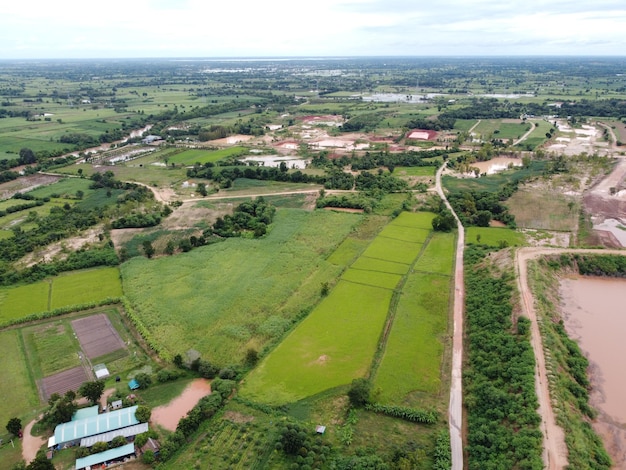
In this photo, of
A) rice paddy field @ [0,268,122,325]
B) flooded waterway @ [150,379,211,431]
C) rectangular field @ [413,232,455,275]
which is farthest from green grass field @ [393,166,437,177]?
flooded waterway @ [150,379,211,431]

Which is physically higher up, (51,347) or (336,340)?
(336,340)

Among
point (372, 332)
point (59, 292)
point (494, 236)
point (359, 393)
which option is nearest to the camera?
point (359, 393)

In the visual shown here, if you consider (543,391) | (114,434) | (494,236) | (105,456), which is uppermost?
(543,391)

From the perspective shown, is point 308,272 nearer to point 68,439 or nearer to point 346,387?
point 346,387

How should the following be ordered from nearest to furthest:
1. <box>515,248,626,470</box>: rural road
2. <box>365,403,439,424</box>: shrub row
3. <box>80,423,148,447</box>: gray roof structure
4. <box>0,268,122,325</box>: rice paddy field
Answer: <box>515,248,626,470</box>: rural road, <box>80,423,148,447</box>: gray roof structure, <box>365,403,439,424</box>: shrub row, <box>0,268,122,325</box>: rice paddy field

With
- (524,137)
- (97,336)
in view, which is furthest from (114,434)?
(524,137)

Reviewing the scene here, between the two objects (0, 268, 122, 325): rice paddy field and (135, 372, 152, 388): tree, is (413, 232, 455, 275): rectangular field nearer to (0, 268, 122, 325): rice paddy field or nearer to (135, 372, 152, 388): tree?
(135, 372, 152, 388): tree

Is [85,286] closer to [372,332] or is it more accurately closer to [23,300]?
[23,300]
